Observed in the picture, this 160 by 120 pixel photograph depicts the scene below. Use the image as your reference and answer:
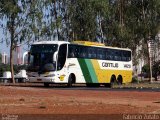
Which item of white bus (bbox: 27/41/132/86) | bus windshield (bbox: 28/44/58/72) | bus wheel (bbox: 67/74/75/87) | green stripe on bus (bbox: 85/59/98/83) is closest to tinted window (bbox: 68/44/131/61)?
white bus (bbox: 27/41/132/86)

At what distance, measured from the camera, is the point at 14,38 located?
50312 mm

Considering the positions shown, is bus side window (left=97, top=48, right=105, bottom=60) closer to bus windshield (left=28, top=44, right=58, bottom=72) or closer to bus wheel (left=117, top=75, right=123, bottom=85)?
bus wheel (left=117, top=75, right=123, bottom=85)

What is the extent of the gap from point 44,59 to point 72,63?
2.40m

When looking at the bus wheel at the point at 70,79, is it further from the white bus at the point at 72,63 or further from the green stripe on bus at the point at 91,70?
the green stripe on bus at the point at 91,70

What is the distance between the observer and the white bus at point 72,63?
37.3 metres

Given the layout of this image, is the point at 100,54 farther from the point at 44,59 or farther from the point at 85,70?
the point at 44,59

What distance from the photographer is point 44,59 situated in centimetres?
3728

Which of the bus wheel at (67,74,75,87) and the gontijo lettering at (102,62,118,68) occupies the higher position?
the gontijo lettering at (102,62,118,68)

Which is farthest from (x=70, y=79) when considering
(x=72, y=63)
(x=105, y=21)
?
(x=105, y=21)

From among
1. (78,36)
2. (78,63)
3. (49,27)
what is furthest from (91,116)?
(78,36)

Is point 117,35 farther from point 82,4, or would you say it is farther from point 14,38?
point 14,38

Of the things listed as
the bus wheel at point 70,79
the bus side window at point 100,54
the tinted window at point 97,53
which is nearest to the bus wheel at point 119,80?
the tinted window at point 97,53

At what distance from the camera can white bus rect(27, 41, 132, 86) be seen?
37.3m

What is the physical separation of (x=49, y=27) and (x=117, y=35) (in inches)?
348
